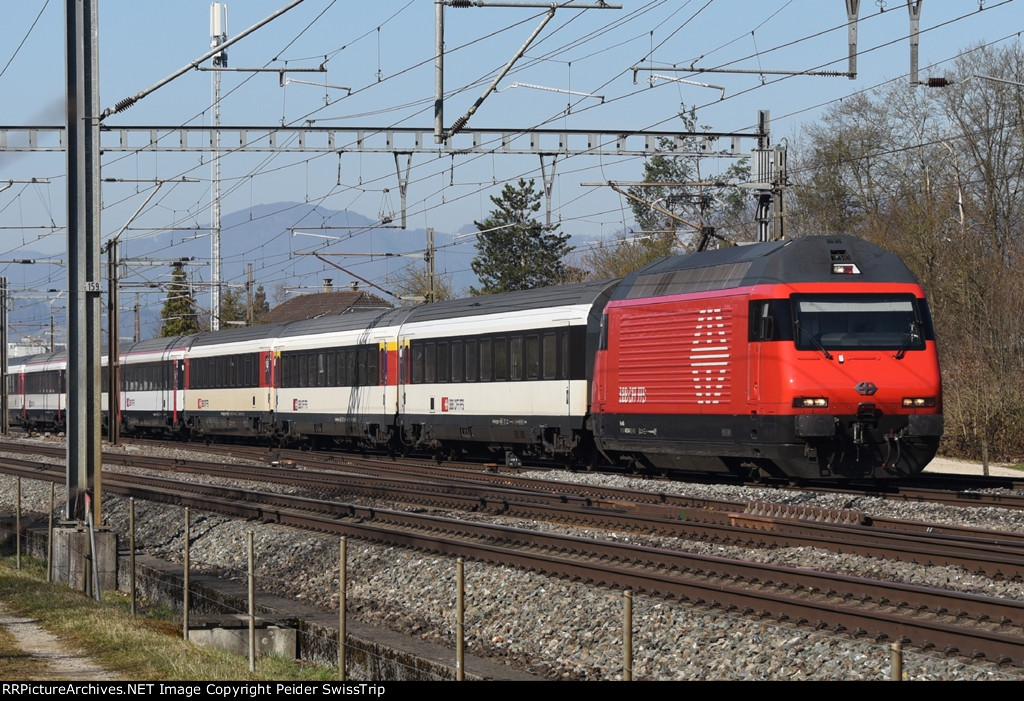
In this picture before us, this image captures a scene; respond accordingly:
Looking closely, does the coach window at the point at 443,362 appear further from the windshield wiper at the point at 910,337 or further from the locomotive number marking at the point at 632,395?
the windshield wiper at the point at 910,337

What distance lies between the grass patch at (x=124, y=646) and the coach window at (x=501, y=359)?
14.3 metres

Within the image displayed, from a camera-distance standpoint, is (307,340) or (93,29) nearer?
(93,29)

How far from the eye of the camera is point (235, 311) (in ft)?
377

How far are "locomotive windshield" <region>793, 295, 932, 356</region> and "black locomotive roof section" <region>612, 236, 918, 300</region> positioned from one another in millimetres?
358

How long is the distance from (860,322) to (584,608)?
33.2 feet

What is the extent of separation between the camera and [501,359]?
29.6 meters

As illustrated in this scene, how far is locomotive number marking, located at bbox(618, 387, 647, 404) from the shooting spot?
23580 mm

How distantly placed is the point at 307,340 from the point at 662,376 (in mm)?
18559

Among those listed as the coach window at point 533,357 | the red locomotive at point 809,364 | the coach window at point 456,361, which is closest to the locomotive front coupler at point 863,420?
the red locomotive at point 809,364

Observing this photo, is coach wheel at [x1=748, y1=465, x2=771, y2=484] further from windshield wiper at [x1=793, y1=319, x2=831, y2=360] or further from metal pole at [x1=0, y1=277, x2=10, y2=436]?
metal pole at [x1=0, y1=277, x2=10, y2=436]

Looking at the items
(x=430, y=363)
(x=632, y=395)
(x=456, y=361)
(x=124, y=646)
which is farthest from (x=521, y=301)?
(x=124, y=646)
